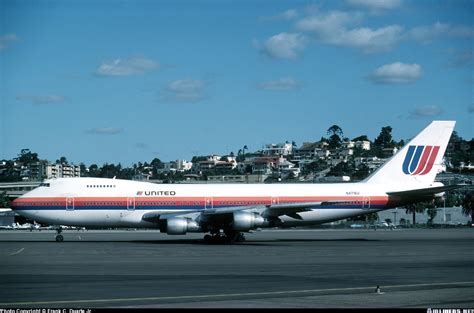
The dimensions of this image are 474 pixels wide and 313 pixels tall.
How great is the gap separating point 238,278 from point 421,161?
31.8 m

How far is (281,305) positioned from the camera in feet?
56.0

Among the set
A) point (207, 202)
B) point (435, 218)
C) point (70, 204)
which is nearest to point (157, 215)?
point (207, 202)

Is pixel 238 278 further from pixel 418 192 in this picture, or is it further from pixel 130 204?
pixel 418 192

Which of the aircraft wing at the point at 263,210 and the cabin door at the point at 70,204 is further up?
the cabin door at the point at 70,204

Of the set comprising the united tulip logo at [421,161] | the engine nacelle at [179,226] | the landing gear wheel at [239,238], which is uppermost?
the united tulip logo at [421,161]

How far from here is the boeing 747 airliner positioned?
4778 cm

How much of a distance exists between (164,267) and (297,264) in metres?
4.92

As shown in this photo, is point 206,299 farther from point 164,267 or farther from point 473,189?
point 473,189

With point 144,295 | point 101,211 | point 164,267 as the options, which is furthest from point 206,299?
point 101,211

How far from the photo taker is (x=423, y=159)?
52781 mm

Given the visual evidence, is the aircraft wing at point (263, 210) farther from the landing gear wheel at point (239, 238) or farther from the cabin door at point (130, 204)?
the landing gear wheel at point (239, 238)

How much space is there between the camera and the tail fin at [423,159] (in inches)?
2069

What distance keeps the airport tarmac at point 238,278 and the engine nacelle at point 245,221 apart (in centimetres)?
749

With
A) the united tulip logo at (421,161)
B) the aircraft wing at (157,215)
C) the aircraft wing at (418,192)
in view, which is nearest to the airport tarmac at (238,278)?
the aircraft wing at (157,215)
